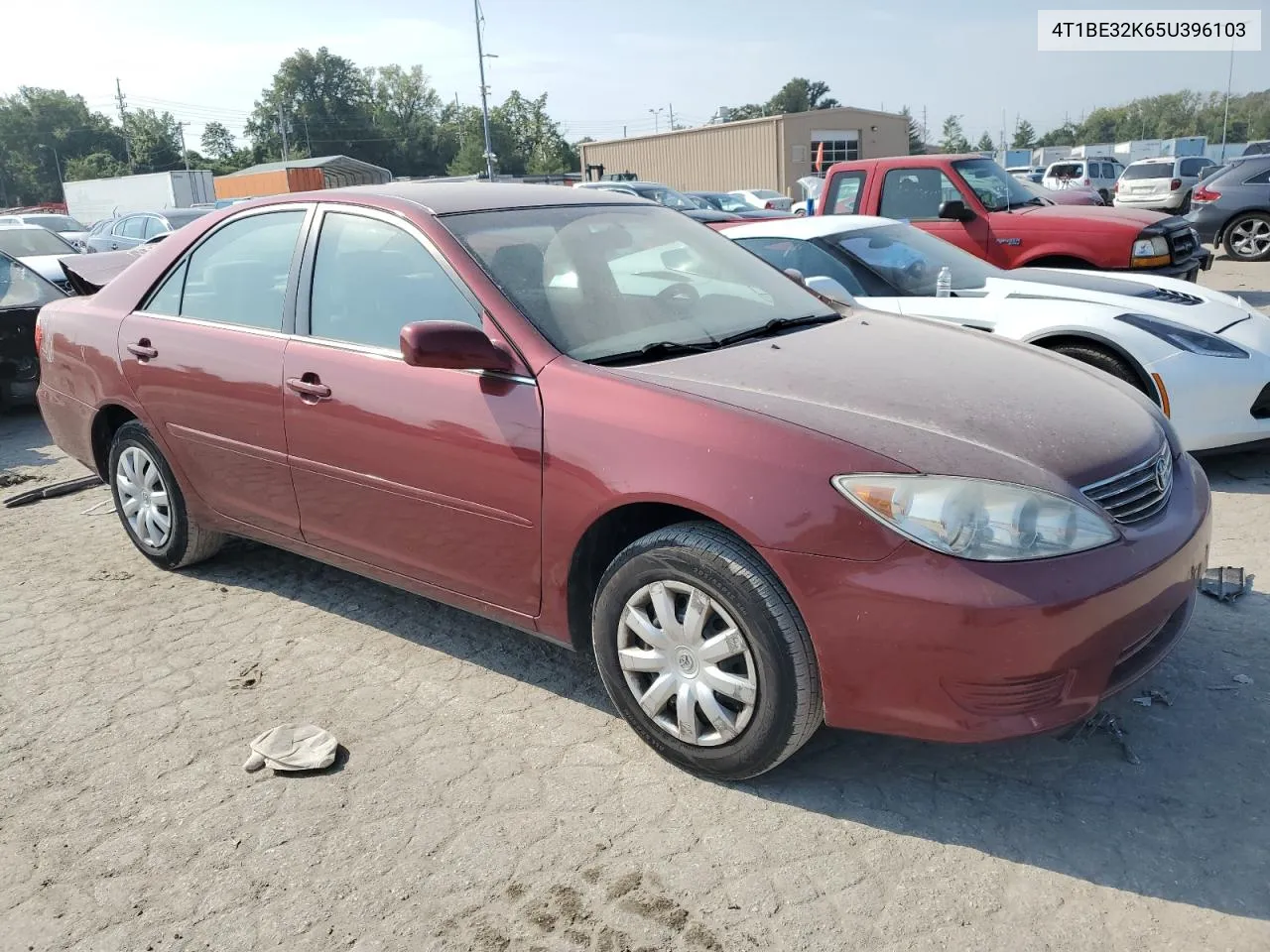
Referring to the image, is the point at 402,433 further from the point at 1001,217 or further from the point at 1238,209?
the point at 1238,209

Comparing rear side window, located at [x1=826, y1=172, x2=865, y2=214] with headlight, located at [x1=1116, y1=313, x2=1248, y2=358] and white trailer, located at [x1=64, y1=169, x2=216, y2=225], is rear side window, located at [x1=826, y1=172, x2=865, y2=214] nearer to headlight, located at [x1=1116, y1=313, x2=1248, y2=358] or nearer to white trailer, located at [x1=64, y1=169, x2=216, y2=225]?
headlight, located at [x1=1116, y1=313, x2=1248, y2=358]

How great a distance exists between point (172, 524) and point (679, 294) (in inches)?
101

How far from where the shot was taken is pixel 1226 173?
49.6 feet

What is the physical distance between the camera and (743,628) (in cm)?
262

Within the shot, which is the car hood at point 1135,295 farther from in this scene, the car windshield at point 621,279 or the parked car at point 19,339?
the parked car at point 19,339

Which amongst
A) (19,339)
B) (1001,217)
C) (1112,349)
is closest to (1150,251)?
(1001,217)

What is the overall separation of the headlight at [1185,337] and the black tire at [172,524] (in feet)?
15.4

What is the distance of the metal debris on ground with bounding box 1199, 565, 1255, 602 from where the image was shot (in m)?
3.86

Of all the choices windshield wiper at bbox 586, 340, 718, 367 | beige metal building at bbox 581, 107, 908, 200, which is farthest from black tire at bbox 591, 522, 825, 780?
beige metal building at bbox 581, 107, 908, 200

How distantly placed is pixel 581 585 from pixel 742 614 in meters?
0.62

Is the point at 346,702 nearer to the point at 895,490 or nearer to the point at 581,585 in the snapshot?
the point at 581,585

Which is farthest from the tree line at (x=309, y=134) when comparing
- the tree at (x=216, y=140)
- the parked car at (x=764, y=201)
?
the parked car at (x=764, y=201)

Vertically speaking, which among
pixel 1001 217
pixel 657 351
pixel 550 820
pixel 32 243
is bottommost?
pixel 550 820

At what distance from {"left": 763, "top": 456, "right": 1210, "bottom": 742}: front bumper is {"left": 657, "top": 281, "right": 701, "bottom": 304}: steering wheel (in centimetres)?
127
